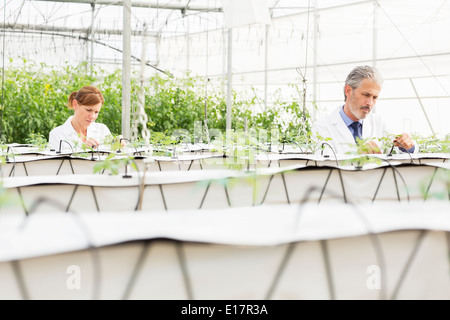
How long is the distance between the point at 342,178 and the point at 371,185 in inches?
5.1

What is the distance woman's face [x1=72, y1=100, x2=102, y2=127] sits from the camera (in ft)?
13.5

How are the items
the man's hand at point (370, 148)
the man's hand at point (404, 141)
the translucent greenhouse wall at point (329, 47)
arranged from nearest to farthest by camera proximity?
1. the man's hand at point (370, 148)
2. the man's hand at point (404, 141)
3. the translucent greenhouse wall at point (329, 47)

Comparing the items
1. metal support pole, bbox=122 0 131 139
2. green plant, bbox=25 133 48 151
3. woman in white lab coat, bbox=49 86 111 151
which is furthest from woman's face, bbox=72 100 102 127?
metal support pole, bbox=122 0 131 139

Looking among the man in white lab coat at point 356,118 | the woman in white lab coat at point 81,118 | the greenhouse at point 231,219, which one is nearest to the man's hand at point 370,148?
the greenhouse at point 231,219

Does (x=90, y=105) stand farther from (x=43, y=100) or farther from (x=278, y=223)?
(x=278, y=223)

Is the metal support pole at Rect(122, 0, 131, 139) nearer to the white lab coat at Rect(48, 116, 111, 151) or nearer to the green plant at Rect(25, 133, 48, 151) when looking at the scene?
the white lab coat at Rect(48, 116, 111, 151)

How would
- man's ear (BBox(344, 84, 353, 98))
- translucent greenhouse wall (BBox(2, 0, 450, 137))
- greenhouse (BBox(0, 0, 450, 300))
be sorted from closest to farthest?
greenhouse (BBox(0, 0, 450, 300)) < man's ear (BBox(344, 84, 353, 98)) < translucent greenhouse wall (BBox(2, 0, 450, 137))

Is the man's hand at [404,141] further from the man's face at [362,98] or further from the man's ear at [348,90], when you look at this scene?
the man's ear at [348,90]

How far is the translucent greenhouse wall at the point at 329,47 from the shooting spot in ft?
33.5

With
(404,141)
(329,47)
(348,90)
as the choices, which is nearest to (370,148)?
(404,141)

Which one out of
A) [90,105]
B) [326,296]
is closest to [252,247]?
[326,296]

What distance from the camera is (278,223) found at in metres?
0.98

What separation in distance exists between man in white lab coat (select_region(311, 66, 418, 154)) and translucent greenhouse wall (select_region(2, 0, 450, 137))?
4.79m

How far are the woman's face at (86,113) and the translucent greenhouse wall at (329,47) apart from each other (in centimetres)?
444
